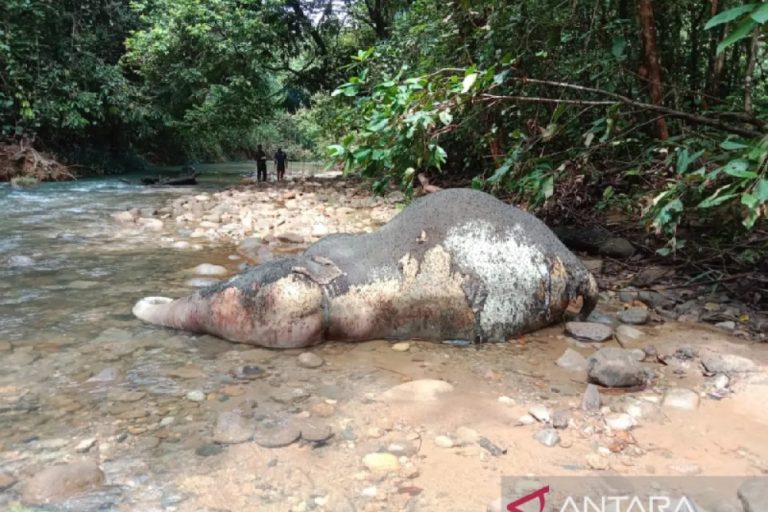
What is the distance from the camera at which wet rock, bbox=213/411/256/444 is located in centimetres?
210

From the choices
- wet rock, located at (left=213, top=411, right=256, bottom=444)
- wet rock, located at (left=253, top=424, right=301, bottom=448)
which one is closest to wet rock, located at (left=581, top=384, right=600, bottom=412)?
wet rock, located at (left=253, top=424, right=301, bottom=448)

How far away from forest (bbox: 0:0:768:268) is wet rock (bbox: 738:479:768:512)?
106cm

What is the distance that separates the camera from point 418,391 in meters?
2.47

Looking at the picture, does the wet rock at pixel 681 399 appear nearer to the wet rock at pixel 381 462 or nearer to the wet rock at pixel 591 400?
the wet rock at pixel 591 400

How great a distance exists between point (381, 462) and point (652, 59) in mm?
3541

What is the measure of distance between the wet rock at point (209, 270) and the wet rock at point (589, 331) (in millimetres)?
2862

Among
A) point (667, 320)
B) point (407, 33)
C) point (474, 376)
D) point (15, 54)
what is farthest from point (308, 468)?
point (15, 54)

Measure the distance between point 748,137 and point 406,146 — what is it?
193 cm

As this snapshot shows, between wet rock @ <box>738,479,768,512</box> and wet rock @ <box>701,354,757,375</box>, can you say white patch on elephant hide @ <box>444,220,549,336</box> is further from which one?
wet rock @ <box>738,479,768,512</box>

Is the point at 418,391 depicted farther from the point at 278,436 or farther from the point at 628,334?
the point at 628,334

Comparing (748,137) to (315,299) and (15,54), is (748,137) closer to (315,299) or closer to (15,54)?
(315,299)

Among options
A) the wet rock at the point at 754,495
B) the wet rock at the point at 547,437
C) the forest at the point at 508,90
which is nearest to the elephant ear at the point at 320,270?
the forest at the point at 508,90

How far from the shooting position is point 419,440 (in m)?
2.10

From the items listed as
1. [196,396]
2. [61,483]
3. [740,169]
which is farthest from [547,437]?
[61,483]
